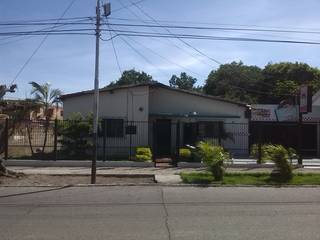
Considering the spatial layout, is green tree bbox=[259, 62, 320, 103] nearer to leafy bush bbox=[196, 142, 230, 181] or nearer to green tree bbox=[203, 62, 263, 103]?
green tree bbox=[203, 62, 263, 103]

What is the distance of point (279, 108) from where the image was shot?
35281 millimetres

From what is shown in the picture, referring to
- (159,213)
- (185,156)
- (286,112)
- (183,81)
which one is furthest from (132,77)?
(159,213)

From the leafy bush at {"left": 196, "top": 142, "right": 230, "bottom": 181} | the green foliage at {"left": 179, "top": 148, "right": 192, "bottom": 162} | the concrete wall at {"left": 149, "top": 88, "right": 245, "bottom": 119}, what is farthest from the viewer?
the concrete wall at {"left": 149, "top": 88, "right": 245, "bottom": 119}

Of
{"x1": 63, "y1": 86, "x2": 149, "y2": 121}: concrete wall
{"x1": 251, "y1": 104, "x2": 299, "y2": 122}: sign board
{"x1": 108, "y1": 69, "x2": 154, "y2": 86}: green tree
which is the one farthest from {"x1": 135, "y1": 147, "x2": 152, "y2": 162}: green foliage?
{"x1": 108, "y1": 69, "x2": 154, "y2": 86}: green tree

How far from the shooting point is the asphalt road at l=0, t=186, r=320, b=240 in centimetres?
955

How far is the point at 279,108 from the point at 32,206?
81.1 ft

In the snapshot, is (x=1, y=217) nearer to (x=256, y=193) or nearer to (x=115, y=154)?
(x=256, y=193)

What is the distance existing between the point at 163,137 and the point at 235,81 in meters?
44.3

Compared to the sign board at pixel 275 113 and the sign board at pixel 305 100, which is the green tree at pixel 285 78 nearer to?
the sign board at pixel 275 113

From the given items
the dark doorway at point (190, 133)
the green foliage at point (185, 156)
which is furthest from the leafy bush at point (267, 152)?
the dark doorway at point (190, 133)

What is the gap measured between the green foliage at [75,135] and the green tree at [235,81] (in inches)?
1736

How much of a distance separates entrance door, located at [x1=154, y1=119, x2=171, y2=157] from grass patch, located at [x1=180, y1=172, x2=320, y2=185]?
32.0 ft

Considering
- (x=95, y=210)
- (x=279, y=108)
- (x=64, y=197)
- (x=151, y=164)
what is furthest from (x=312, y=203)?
(x=279, y=108)

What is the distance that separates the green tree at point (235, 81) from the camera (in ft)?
236
